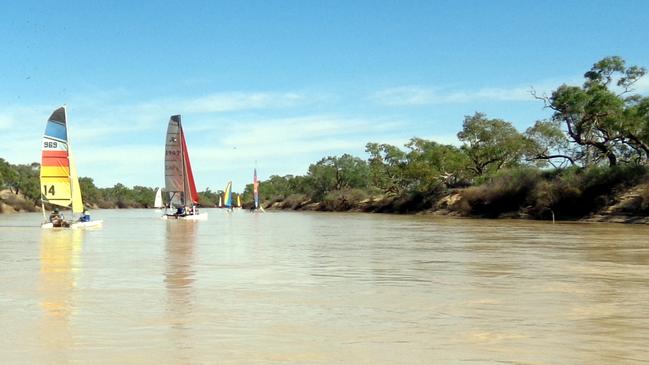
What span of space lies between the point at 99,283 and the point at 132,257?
663cm

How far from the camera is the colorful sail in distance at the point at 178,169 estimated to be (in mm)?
59344

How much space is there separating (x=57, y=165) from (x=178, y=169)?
1752 cm

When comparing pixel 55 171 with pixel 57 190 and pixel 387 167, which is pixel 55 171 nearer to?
pixel 57 190

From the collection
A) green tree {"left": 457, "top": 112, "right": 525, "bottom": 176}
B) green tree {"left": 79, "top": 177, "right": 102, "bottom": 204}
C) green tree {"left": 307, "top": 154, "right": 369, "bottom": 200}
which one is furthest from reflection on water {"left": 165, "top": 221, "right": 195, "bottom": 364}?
green tree {"left": 79, "top": 177, "right": 102, "bottom": 204}

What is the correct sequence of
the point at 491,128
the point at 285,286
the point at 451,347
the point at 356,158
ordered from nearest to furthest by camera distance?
the point at 451,347 < the point at 285,286 < the point at 491,128 < the point at 356,158

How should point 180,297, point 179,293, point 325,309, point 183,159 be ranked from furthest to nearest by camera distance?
point 183,159, point 179,293, point 180,297, point 325,309

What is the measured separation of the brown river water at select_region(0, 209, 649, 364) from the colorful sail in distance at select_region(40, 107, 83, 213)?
926 inches

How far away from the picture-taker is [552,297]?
12.0 metres

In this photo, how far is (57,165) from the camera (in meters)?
43.1

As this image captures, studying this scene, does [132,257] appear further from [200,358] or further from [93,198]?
[93,198]

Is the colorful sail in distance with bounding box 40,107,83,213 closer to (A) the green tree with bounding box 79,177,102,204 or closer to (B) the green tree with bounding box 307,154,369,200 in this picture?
(B) the green tree with bounding box 307,154,369,200

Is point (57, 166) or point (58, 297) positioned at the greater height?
point (57, 166)

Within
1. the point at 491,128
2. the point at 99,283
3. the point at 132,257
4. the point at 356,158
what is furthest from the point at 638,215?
the point at 356,158

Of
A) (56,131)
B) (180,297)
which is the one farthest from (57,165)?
(180,297)
